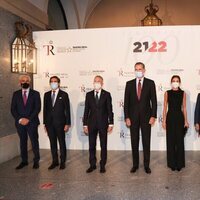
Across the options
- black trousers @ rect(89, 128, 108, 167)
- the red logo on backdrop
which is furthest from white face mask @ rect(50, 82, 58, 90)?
the red logo on backdrop

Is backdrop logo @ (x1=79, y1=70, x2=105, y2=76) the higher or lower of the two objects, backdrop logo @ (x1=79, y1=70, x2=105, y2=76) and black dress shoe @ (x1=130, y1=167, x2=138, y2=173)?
the higher

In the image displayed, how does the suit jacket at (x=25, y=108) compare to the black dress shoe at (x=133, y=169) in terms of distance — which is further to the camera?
the suit jacket at (x=25, y=108)

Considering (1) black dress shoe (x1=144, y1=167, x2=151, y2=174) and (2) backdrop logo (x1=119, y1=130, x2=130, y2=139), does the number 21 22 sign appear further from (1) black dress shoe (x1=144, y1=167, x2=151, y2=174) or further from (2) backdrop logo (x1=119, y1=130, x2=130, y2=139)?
(1) black dress shoe (x1=144, y1=167, x2=151, y2=174)

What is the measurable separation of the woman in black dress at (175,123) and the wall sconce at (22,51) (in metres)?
2.82

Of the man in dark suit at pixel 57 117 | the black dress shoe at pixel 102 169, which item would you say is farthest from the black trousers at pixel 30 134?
the black dress shoe at pixel 102 169

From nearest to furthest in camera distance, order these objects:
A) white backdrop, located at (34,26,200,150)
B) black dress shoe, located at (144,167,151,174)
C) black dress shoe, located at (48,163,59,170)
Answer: black dress shoe, located at (144,167,151,174), black dress shoe, located at (48,163,59,170), white backdrop, located at (34,26,200,150)

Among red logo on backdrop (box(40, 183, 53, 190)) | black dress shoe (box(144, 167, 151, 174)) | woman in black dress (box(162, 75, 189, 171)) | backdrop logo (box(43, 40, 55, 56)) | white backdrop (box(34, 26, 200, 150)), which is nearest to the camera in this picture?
red logo on backdrop (box(40, 183, 53, 190))

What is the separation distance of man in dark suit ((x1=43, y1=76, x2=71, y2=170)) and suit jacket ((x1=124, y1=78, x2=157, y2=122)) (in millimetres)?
970

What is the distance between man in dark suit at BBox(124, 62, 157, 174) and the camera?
4.44 metres

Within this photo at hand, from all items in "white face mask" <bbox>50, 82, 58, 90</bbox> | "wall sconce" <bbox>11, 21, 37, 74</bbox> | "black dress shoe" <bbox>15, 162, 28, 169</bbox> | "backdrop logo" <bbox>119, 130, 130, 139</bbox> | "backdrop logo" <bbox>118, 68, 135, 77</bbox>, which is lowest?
"black dress shoe" <bbox>15, 162, 28, 169</bbox>

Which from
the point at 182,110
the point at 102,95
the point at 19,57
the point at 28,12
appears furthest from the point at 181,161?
the point at 28,12

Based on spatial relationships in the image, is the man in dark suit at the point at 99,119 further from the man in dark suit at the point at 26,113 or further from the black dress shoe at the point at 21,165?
the black dress shoe at the point at 21,165

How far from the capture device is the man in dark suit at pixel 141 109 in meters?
4.44

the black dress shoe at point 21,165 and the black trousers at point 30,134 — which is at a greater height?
the black trousers at point 30,134
